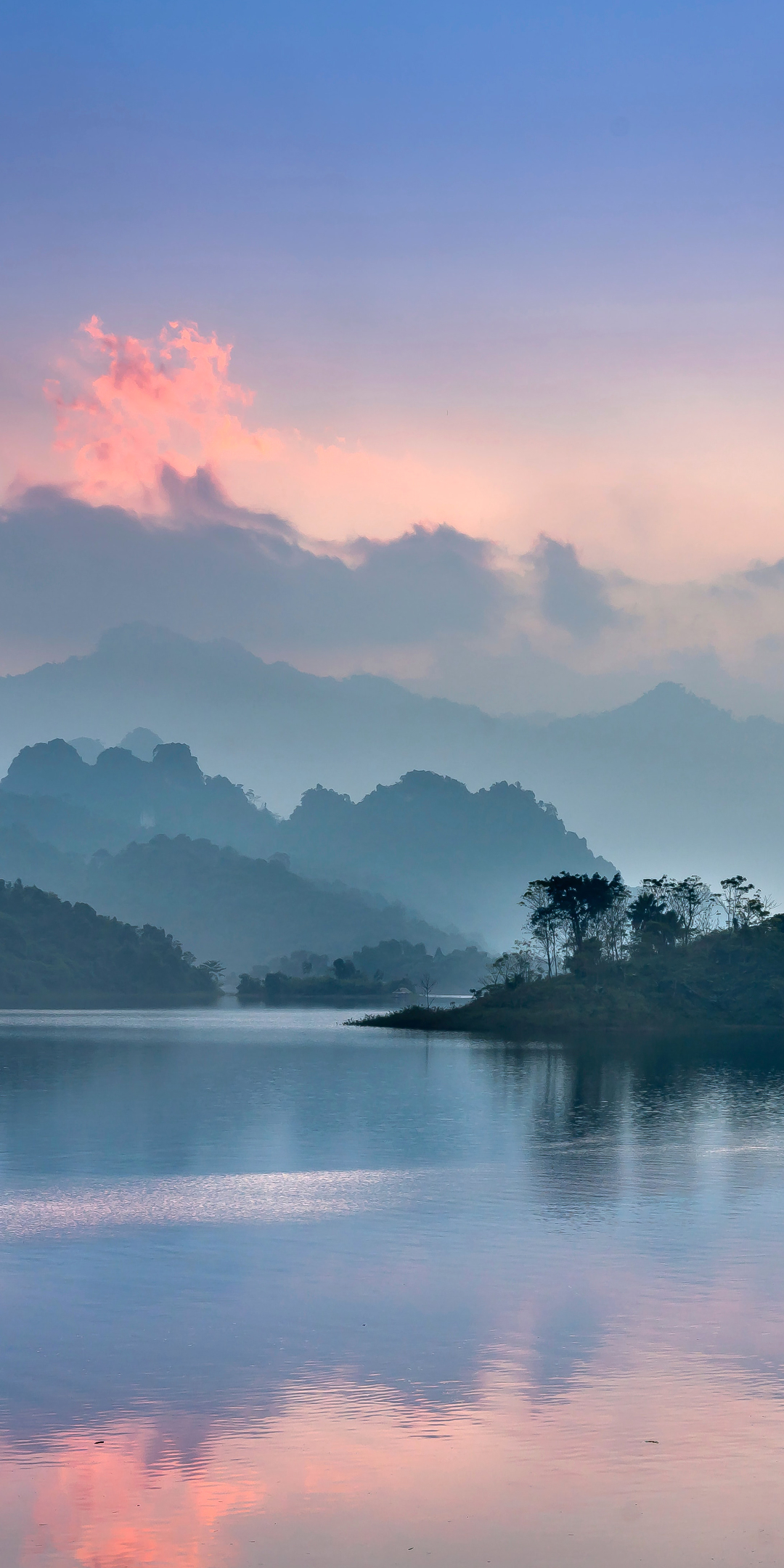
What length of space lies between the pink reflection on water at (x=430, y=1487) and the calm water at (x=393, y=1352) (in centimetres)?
5

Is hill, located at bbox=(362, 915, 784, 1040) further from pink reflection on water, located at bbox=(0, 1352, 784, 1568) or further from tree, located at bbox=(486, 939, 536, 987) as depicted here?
pink reflection on water, located at bbox=(0, 1352, 784, 1568)

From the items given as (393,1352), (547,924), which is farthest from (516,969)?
(393,1352)

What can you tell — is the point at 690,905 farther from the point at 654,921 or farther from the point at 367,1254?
the point at 367,1254

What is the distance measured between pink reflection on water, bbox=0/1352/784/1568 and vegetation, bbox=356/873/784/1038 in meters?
127

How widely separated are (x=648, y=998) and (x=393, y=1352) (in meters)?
132

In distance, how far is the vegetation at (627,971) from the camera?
146875mm

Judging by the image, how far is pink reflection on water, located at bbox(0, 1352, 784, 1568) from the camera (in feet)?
45.2

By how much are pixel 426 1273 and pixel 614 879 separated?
5872 inches

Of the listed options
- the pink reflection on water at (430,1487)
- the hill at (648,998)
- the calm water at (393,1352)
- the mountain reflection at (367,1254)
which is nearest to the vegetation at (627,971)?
the hill at (648,998)

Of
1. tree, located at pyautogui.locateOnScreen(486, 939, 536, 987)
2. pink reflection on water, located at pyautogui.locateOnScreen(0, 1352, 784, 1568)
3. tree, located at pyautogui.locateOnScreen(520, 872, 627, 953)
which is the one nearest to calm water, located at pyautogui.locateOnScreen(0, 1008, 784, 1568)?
pink reflection on water, located at pyautogui.locateOnScreen(0, 1352, 784, 1568)

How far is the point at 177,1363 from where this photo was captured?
20.8 m

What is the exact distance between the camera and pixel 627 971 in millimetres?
153750

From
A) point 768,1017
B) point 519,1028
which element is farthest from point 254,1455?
point 768,1017

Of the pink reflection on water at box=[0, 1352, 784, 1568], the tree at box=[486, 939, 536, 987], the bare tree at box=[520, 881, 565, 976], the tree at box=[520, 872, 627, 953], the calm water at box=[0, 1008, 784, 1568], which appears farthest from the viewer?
the bare tree at box=[520, 881, 565, 976]
